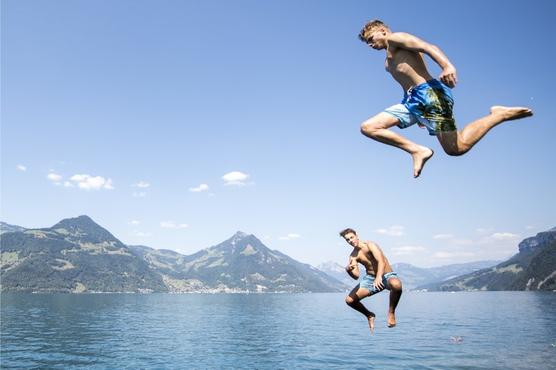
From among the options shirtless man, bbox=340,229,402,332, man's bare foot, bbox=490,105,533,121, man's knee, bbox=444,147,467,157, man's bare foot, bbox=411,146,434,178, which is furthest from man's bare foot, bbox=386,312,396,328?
man's bare foot, bbox=490,105,533,121

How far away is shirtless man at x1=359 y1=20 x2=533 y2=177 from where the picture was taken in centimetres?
541

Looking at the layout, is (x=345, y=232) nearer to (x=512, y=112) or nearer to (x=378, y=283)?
(x=378, y=283)

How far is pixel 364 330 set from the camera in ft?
359

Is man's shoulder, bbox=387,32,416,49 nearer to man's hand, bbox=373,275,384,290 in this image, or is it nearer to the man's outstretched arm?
the man's outstretched arm

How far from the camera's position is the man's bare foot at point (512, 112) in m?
5.51

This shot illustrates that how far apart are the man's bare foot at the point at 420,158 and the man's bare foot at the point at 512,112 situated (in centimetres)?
116

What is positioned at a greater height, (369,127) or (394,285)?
(369,127)

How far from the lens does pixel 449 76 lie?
4.86 m

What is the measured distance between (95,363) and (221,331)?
2034 inches

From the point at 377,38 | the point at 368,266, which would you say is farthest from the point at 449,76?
the point at 368,266

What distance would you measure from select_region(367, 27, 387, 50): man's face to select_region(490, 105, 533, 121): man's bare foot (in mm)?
1823

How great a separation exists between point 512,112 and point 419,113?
1.28 metres

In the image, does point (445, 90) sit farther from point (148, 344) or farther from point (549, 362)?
point (148, 344)

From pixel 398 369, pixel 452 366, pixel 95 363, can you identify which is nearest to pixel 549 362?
pixel 452 366
